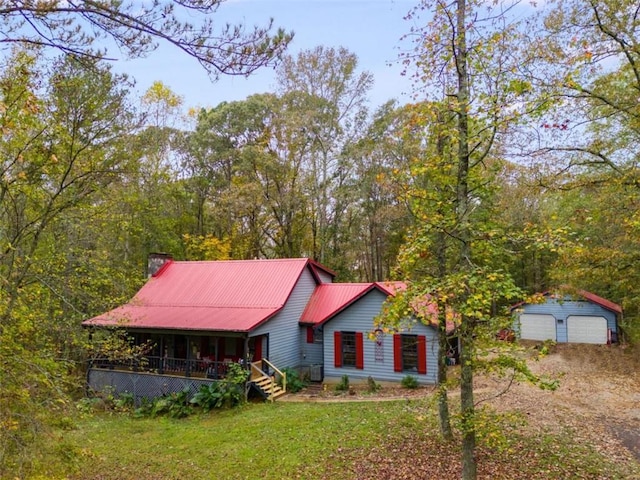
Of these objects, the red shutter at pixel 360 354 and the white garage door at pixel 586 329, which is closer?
the red shutter at pixel 360 354

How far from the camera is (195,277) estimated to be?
20578 mm

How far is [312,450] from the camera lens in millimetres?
9656

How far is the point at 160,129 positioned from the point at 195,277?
1314 centimetres

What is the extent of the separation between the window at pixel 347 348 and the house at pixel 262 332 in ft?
0.13

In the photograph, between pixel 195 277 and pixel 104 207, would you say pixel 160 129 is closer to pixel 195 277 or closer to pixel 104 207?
pixel 195 277

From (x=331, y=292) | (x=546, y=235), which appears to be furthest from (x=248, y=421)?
(x=546, y=235)

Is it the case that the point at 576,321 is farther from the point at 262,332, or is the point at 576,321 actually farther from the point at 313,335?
the point at 262,332

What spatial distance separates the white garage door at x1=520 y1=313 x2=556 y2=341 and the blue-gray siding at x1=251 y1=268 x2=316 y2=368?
1281 cm

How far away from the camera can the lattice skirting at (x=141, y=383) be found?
15.7m

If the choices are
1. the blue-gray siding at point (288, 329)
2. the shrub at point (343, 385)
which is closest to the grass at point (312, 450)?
the shrub at point (343, 385)

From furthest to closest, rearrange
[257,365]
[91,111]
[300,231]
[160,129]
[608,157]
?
[300,231] → [160,129] → [257,365] → [608,157] → [91,111]

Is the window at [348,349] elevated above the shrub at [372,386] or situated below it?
above

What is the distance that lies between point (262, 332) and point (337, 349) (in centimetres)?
325

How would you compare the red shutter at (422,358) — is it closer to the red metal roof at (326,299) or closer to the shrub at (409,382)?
the shrub at (409,382)
